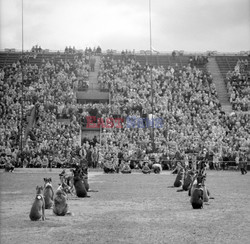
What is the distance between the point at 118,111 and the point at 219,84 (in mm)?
12927

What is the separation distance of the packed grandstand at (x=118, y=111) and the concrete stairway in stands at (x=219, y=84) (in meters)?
0.17

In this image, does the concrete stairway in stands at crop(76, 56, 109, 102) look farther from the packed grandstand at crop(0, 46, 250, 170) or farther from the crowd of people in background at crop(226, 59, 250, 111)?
the crowd of people in background at crop(226, 59, 250, 111)

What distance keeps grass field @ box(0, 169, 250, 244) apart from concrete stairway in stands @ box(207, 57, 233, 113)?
86.4 ft

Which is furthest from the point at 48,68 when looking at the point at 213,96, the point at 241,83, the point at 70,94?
the point at 241,83

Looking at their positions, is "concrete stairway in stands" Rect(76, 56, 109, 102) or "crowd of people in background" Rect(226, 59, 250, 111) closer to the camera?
"crowd of people in background" Rect(226, 59, 250, 111)

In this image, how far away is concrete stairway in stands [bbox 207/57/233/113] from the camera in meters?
43.9

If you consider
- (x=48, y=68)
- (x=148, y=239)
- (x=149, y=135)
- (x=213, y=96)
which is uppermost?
(x=48, y=68)

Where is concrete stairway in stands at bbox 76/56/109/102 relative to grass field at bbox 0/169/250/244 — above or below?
above

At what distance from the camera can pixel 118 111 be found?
40.1 m

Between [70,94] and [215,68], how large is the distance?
57.8ft

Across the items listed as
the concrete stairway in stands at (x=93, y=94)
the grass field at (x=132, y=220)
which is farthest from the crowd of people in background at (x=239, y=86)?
the grass field at (x=132, y=220)

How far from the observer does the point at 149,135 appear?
3794 centimetres

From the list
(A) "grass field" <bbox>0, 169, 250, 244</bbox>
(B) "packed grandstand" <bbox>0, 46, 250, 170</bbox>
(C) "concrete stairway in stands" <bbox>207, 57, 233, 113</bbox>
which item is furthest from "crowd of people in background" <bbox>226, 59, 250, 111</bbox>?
(A) "grass field" <bbox>0, 169, 250, 244</bbox>

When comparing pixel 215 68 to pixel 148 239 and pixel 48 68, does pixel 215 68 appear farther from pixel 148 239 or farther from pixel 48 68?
pixel 148 239
